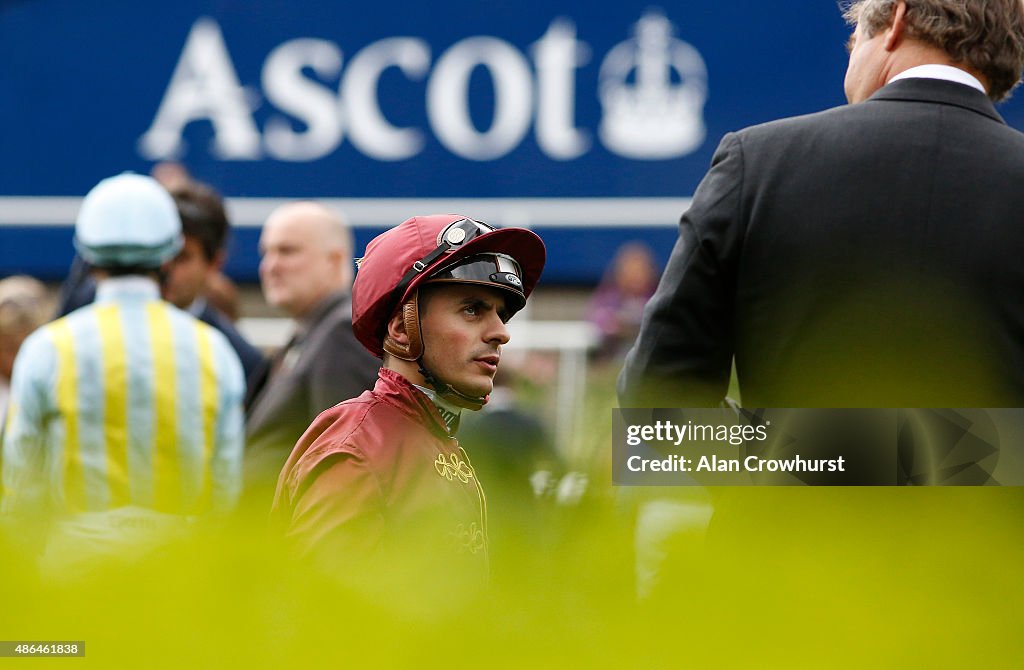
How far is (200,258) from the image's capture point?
4.76 metres

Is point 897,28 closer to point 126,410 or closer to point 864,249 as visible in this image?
point 864,249

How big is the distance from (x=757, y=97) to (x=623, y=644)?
10173 mm

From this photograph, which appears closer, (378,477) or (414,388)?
(378,477)

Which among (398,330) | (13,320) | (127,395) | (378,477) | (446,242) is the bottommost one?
(13,320)

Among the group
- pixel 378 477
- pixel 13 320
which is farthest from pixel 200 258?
pixel 378 477

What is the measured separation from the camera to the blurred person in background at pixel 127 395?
318 cm

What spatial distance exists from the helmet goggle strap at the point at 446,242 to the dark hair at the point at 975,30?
866 mm

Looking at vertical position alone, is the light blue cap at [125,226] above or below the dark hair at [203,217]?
above

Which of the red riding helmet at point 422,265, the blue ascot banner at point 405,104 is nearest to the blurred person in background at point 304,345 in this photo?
the red riding helmet at point 422,265

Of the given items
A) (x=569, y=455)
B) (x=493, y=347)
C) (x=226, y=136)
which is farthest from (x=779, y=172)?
(x=226, y=136)

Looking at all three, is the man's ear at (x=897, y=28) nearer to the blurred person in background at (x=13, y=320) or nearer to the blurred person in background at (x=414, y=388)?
the blurred person in background at (x=414, y=388)

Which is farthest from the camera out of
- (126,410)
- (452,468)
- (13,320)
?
(13,320)

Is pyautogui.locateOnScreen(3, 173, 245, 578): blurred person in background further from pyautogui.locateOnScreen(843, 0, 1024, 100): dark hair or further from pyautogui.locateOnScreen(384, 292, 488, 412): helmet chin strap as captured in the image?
pyautogui.locateOnScreen(843, 0, 1024, 100): dark hair

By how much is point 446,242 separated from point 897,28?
91 centimetres
